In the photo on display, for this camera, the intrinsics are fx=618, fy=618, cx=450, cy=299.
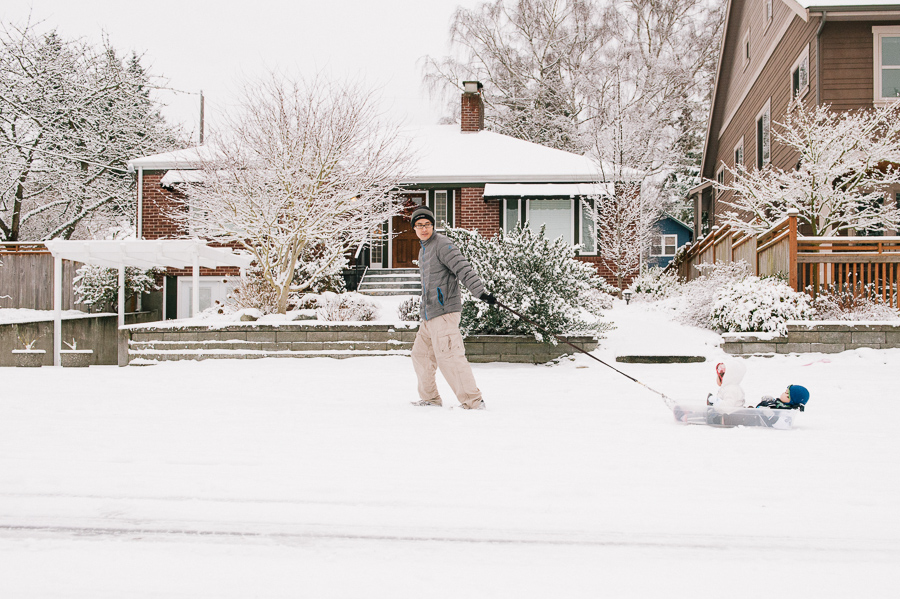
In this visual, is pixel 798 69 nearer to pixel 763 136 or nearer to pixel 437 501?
pixel 763 136

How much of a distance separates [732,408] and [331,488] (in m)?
2.99

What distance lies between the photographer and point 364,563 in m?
2.31

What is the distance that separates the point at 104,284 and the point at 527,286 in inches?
470

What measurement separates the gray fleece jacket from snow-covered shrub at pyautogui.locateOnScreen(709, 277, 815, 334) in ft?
17.9

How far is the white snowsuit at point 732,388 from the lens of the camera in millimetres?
4477

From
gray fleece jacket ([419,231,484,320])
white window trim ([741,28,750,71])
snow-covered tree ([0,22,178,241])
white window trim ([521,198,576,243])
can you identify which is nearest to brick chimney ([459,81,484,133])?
white window trim ([521,198,576,243])

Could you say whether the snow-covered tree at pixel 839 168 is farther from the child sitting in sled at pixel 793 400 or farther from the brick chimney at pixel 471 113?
the brick chimney at pixel 471 113

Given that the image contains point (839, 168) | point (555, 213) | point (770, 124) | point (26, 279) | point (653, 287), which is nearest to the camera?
point (839, 168)

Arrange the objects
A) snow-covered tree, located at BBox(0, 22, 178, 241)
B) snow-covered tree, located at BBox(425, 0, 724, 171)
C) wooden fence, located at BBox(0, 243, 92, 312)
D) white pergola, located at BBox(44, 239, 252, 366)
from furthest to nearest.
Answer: snow-covered tree, located at BBox(425, 0, 724, 171) → snow-covered tree, located at BBox(0, 22, 178, 241) → wooden fence, located at BBox(0, 243, 92, 312) → white pergola, located at BBox(44, 239, 252, 366)

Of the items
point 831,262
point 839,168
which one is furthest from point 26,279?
point 839,168

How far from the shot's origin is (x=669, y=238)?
3350 cm

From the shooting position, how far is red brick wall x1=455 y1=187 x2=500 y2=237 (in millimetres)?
17453

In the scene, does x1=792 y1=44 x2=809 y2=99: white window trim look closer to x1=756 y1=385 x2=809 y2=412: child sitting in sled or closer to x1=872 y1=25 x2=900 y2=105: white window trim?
x1=872 y1=25 x2=900 y2=105: white window trim

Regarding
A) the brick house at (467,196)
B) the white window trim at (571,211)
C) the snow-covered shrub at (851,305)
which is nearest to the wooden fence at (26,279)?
the brick house at (467,196)
